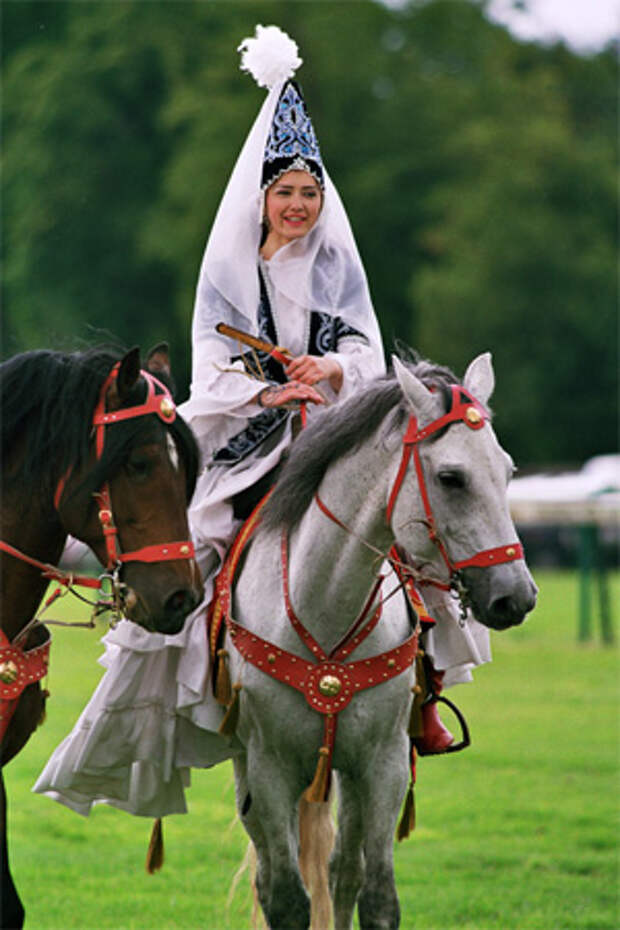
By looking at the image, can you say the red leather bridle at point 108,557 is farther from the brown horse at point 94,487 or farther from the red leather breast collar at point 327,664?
the red leather breast collar at point 327,664

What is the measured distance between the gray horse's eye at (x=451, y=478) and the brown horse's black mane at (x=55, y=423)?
910 mm

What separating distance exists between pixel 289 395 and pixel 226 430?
48cm

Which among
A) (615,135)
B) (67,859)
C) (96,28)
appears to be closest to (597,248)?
(615,135)

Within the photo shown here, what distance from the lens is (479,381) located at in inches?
228

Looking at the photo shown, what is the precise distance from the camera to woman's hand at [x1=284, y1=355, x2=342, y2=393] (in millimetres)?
6477

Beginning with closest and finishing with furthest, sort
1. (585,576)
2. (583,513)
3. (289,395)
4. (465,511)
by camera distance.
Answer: (465,511) → (289,395) → (585,576) → (583,513)

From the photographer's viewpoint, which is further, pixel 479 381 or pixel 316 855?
pixel 316 855

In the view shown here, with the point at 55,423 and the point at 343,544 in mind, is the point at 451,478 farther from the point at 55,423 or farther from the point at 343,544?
the point at 55,423

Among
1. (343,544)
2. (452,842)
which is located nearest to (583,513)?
(452,842)

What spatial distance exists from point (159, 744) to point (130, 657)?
1.25ft

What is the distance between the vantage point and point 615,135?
4303 centimetres

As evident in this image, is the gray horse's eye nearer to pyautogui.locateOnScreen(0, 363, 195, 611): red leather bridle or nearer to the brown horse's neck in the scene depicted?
pyautogui.locateOnScreen(0, 363, 195, 611): red leather bridle

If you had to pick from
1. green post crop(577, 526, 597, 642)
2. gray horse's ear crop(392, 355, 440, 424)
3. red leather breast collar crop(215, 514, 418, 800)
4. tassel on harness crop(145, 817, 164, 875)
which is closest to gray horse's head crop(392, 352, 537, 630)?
gray horse's ear crop(392, 355, 440, 424)

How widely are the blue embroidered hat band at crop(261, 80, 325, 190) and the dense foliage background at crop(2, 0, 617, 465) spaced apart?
3136 cm
